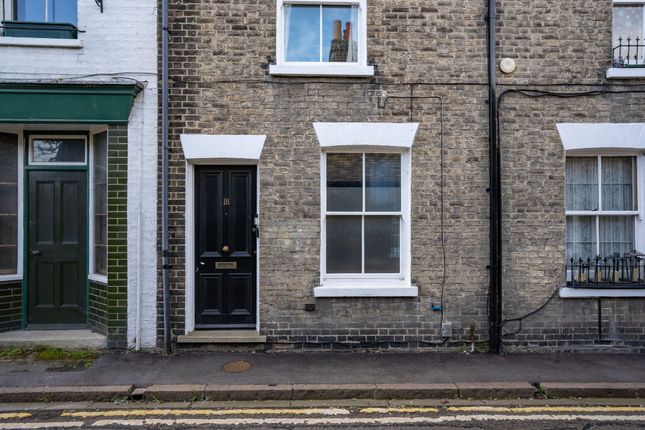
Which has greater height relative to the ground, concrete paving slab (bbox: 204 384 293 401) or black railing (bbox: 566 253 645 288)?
black railing (bbox: 566 253 645 288)

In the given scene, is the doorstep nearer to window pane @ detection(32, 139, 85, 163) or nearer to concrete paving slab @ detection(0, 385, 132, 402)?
concrete paving slab @ detection(0, 385, 132, 402)

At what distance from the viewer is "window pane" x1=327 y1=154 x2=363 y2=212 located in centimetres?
717

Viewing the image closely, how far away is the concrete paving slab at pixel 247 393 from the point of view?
540 cm

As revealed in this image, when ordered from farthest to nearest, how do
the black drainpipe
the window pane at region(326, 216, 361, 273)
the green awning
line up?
the window pane at region(326, 216, 361, 273), the black drainpipe, the green awning

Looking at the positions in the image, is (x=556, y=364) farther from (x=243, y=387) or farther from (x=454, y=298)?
(x=243, y=387)

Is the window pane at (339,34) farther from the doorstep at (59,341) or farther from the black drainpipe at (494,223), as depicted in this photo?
the doorstep at (59,341)

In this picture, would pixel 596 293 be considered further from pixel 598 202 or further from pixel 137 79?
pixel 137 79

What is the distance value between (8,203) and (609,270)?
9588 mm

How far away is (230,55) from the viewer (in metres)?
6.96

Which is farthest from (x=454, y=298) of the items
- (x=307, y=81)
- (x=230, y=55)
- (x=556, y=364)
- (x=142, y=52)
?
(x=142, y=52)

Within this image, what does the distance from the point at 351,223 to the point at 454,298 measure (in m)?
1.93

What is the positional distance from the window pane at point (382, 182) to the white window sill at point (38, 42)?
4.69 m

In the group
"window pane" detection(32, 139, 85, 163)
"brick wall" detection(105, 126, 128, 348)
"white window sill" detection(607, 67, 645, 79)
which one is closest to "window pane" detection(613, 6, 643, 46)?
"white window sill" detection(607, 67, 645, 79)

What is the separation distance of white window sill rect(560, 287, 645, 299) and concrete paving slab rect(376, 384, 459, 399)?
8.97 feet
